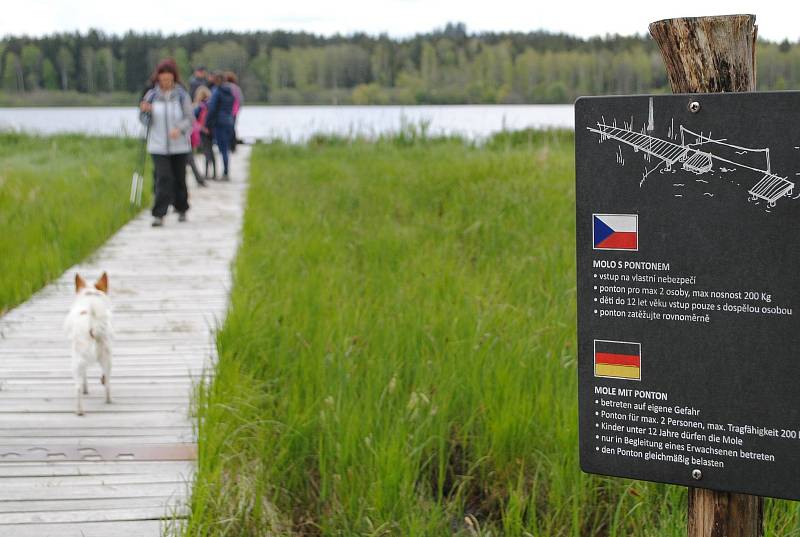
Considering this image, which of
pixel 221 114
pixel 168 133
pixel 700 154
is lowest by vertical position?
pixel 700 154

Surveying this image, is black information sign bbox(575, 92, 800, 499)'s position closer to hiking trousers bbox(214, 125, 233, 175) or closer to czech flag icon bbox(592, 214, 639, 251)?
czech flag icon bbox(592, 214, 639, 251)

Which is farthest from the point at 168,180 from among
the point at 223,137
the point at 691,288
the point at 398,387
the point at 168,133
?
the point at 691,288

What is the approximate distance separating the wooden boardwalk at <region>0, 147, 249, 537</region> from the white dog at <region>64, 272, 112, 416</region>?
0.69 ft

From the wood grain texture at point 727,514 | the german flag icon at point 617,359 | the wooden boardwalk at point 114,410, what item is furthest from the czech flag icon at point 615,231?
the wooden boardwalk at point 114,410

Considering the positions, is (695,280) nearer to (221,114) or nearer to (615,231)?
(615,231)

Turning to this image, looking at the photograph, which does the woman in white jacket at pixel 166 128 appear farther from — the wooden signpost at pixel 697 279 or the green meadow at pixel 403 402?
the wooden signpost at pixel 697 279

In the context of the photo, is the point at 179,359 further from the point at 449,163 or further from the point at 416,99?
the point at 416,99

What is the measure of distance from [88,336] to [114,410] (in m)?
0.42

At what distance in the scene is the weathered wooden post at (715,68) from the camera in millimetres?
2094

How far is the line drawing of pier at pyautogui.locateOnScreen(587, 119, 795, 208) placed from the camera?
76.4 inches

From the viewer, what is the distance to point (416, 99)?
143 feet

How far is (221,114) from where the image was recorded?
643 inches

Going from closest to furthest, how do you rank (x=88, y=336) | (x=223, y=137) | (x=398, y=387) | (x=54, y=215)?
1. (x=398, y=387)
2. (x=88, y=336)
3. (x=54, y=215)
4. (x=223, y=137)

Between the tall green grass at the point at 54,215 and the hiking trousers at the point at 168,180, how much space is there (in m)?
0.52
